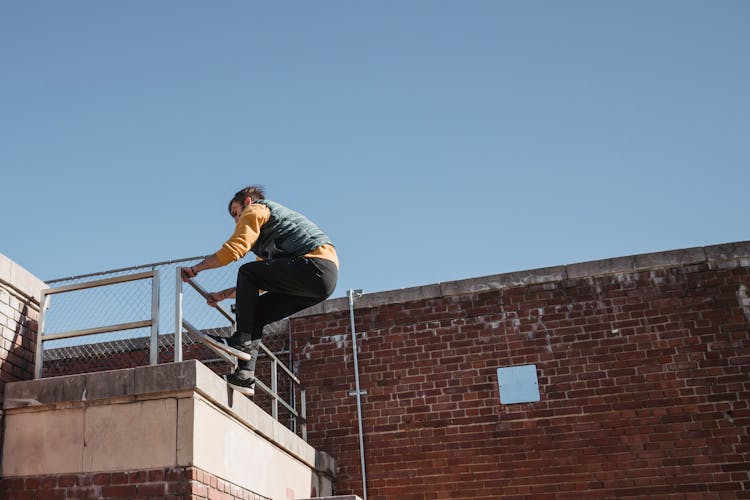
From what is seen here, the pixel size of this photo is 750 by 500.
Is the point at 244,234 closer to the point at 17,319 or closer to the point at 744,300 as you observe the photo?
the point at 17,319

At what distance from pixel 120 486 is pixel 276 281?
1.76m

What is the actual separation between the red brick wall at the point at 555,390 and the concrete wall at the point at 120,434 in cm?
352

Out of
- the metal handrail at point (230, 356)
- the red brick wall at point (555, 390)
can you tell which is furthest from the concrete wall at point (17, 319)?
the red brick wall at point (555, 390)

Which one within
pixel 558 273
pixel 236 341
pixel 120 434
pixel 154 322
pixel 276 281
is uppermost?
pixel 558 273

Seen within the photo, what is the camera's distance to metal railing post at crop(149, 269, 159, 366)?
5809 millimetres

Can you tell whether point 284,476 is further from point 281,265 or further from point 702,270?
point 702,270

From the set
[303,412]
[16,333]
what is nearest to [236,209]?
[16,333]

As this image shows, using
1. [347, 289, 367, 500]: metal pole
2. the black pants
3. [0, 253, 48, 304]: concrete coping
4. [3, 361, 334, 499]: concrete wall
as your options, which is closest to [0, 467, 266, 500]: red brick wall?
[3, 361, 334, 499]: concrete wall

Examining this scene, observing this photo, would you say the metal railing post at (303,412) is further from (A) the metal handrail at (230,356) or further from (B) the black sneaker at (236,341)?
(B) the black sneaker at (236,341)

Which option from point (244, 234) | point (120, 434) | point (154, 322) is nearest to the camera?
point (120, 434)

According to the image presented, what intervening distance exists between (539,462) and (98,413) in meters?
4.94

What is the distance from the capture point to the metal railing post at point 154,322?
19.1 ft

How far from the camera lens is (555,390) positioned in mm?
9141

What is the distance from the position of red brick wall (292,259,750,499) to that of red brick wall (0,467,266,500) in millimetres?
3797
